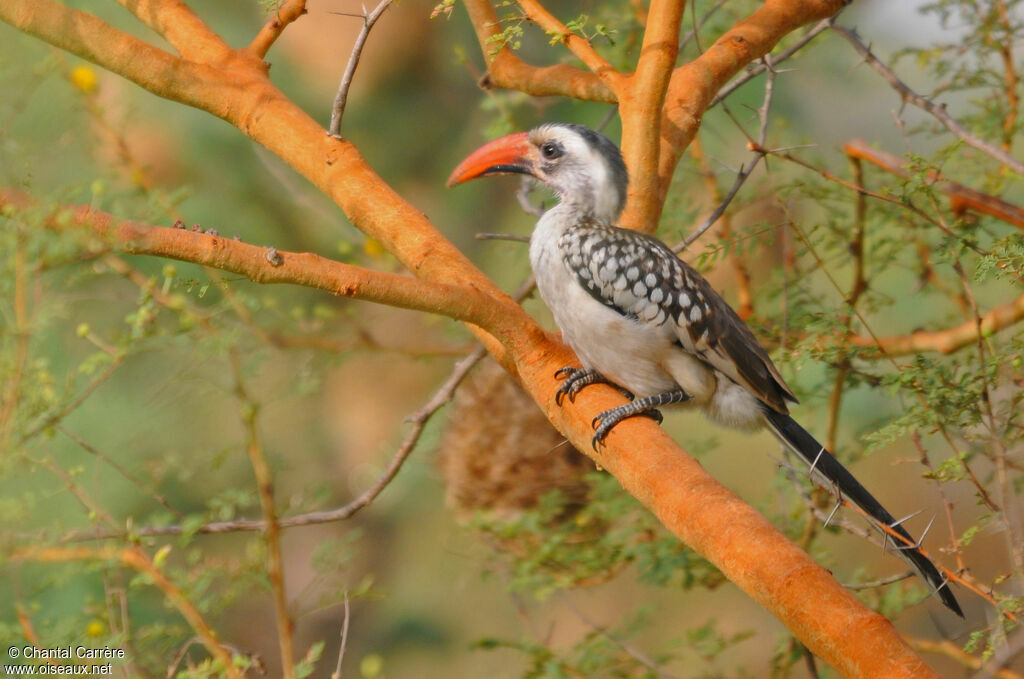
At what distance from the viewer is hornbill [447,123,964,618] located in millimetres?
1598

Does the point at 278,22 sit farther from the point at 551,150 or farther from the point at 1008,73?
the point at 1008,73

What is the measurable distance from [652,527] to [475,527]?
34 centimetres

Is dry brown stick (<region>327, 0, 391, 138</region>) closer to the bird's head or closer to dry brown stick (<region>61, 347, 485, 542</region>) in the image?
the bird's head

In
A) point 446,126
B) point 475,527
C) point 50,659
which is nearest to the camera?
point 50,659

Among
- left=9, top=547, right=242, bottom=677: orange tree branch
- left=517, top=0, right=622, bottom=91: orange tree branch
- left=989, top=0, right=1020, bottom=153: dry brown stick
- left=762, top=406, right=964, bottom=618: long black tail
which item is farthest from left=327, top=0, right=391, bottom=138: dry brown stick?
left=989, top=0, right=1020, bottom=153: dry brown stick

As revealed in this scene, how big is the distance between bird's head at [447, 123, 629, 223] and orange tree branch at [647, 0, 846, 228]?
0.08m

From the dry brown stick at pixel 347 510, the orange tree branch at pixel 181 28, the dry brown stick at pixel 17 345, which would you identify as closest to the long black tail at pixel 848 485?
the dry brown stick at pixel 347 510

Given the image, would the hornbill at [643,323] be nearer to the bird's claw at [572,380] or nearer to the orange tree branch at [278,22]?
the bird's claw at [572,380]

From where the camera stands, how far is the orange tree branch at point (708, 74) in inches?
65.7

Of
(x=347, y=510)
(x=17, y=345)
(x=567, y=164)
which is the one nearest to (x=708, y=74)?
(x=567, y=164)

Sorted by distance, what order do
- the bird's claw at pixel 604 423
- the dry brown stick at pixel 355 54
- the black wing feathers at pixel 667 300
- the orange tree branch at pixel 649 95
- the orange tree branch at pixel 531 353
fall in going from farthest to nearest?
the black wing feathers at pixel 667 300 → the orange tree branch at pixel 649 95 → the bird's claw at pixel 604 423 → the dry brown stick at pixel 355 54 → the orange tree branch at pixel 531 353

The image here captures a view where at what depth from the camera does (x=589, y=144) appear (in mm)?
1731

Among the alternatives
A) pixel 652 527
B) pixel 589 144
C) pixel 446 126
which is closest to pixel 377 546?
pixel 446 126

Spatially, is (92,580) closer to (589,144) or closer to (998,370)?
(589,144)
